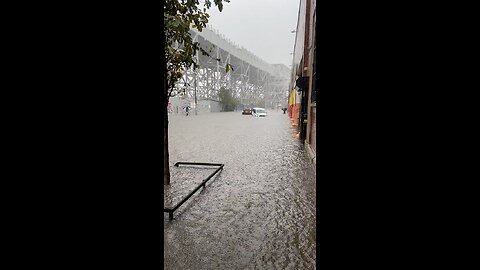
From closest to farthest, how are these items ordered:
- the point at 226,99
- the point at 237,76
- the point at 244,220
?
1. the point at 244,220
2. the point at 226,99
3. the point at 237,76

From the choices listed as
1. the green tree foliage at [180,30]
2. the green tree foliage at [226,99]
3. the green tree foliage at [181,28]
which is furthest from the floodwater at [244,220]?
the green tree foliage at [226,99]

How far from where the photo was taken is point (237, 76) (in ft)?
204

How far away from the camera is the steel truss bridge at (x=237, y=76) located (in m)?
38.0

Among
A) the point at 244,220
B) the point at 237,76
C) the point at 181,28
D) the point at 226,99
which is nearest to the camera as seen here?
the point at 244,220

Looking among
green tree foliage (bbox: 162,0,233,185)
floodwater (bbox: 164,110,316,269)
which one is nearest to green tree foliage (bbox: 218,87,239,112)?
floodwater (bbox: 164,110,316,269)

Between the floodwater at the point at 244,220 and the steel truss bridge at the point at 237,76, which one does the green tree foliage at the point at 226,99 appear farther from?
the floodwater at the point at 244,220

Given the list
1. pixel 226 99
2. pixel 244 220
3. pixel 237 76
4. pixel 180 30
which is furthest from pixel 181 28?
pixel 237 76

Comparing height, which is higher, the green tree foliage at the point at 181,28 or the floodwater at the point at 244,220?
the green tree foliage at the point at 181,28

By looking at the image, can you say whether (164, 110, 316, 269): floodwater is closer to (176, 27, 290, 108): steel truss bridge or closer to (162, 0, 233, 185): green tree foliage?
(162, 0, 233, 185): green tree foliage

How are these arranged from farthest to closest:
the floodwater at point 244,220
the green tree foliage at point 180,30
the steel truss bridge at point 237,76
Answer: the steel truss bridge at point 237,76 < the green tree foliage at point 180,30 < the floodwater at point 244,220

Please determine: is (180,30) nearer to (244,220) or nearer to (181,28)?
(181,28)

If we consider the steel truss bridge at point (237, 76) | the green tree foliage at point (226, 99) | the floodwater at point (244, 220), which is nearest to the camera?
the floodwater at point (244, 220)

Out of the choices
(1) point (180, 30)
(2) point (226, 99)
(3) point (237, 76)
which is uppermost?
(3) point (237, 76)
